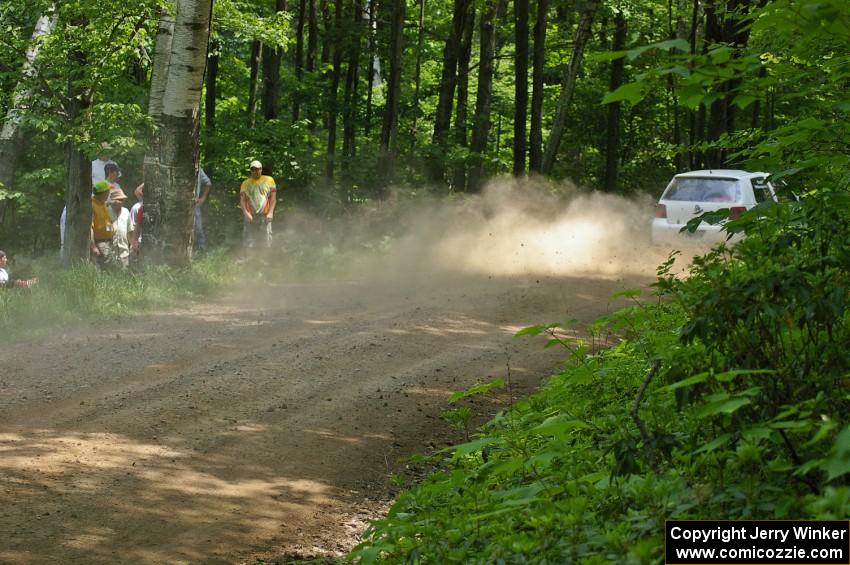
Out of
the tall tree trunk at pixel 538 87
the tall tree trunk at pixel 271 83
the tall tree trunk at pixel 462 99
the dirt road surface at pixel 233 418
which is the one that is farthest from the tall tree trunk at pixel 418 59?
the dirt road surface at pixel 233 418

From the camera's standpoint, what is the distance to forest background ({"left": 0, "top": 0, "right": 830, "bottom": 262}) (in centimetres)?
1540

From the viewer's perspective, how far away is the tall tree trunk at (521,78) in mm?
26625

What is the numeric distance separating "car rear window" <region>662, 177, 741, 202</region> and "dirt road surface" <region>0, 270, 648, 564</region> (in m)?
5.92

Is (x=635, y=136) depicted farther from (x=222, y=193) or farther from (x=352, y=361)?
(x=352, y=361)

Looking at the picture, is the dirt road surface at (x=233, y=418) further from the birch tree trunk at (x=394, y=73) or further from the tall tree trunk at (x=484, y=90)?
the tall tree trunk at (x=484, y=90)

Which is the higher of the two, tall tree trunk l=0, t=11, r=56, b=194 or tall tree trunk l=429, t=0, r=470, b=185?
tall tree trunk l=429, t=0, r=470, b=185

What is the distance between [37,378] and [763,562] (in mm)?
8132

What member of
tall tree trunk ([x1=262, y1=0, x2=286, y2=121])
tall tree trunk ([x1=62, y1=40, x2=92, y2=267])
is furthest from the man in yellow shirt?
tall tree trunk ([x1=262, y1=0, x2=286, y2=121])

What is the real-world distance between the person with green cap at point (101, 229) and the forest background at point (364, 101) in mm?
981

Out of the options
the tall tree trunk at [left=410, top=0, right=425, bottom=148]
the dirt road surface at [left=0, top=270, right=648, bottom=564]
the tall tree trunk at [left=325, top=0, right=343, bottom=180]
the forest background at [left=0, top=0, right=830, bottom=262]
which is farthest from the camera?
the tall tree trunk at [left=410, top=0, right=425, bottom=148]

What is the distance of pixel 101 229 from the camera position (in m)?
16.2

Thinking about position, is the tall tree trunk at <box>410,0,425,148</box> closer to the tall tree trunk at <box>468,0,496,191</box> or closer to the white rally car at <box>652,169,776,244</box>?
the tall tree trunk at <box>468,0,496,191</box>

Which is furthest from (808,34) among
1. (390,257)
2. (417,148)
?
(417,148)

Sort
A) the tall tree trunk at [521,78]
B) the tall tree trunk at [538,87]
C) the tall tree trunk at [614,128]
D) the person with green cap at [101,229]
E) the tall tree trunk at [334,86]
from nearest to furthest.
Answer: the person with green cap at [101,229] < the tall tree trunk at [521,78] < the tall tree trunk at [334,86] < the tall tree trunk at [538,87] < the tall tree trunk at [614,128]
